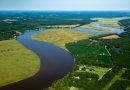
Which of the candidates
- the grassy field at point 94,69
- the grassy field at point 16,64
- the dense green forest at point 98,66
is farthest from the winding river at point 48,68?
the grassy field at point 94,69

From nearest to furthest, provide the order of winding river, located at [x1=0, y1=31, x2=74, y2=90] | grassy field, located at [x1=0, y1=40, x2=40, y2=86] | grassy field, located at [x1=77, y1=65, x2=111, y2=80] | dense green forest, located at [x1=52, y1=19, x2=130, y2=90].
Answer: dense green forest, located at [x1=52, y1=19, x2=130, y2=90]
winding river, located at [x1=0, y1=31, x2=74, y2=90]
grassy field, located at [x1=0, y1=40, x2=40, y2=86]
grassy field, located at [x1=77, y1=65, x2=111, y2=80]

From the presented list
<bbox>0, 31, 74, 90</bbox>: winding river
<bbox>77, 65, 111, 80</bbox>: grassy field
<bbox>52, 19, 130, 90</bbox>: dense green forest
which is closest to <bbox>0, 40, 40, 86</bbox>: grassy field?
<bbox>0, 31, 74, 90</bbox>: winding river

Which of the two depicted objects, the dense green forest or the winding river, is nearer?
the dense green forest

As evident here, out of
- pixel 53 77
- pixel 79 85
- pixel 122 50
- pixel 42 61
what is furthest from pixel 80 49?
pixel 79 85

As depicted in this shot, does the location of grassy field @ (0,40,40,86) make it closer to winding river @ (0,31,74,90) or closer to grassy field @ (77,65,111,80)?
winding river @ (0,31,74,90)

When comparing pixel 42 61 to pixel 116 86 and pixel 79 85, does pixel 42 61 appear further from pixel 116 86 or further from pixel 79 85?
pixel 116 86

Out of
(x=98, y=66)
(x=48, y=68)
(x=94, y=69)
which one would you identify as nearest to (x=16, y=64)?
(x=48, y=68)

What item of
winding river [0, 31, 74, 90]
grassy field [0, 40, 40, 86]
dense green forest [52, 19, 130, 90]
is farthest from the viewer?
grassy field [0, 40, 40, 86]
